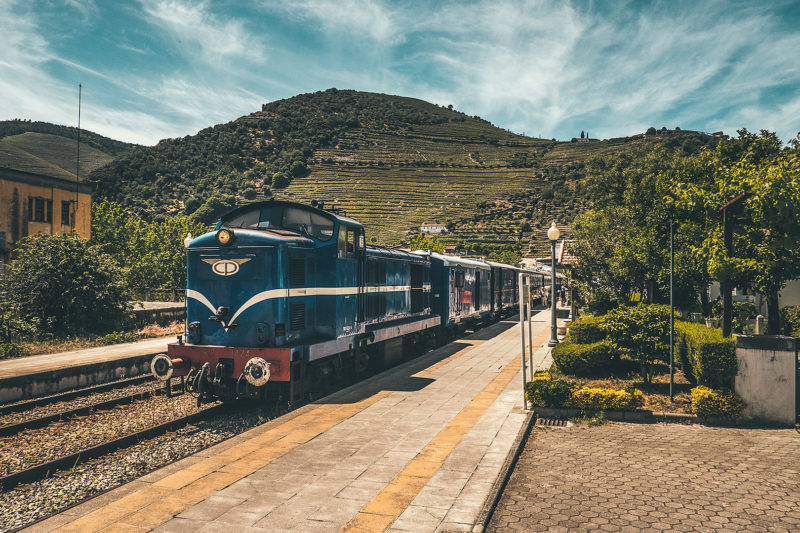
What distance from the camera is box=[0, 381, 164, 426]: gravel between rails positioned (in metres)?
11.8

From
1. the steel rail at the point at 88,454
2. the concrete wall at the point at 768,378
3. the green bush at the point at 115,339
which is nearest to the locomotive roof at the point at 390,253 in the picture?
the steel rail at the point at 88,454

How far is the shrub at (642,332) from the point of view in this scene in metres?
12.4

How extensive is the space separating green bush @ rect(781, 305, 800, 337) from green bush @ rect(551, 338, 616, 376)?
30.0 ft

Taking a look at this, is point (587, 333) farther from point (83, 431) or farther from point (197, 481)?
point (83, 431)

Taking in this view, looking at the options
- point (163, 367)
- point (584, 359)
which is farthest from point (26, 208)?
point (584, 359)

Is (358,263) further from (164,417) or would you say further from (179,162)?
(179,162)

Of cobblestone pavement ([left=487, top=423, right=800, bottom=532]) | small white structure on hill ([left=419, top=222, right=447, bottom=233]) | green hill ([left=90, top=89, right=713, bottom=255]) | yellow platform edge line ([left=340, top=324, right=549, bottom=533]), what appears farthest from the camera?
green hill ([left=90, top=89, right=713, bottom=255])

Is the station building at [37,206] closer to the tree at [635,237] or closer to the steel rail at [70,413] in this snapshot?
the steel rail at [70,413]

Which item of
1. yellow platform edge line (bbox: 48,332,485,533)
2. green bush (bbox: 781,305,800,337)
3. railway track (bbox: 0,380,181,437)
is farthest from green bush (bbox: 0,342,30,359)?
green bush (bbox: 781,305,800,337)

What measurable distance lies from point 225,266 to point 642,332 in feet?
31.9

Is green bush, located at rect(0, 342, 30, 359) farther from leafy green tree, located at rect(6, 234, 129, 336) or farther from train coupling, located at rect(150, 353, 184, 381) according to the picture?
train coupling, located at rect(150, 353, 184, 381)

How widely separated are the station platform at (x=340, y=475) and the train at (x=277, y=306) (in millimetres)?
1171

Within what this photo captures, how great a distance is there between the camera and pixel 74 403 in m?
13.3

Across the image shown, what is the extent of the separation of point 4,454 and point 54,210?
2888cm
